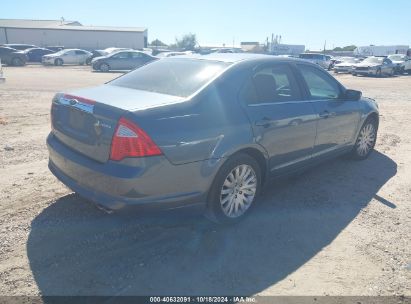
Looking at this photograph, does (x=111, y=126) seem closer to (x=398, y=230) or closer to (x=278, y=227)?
(x=278, y=227)

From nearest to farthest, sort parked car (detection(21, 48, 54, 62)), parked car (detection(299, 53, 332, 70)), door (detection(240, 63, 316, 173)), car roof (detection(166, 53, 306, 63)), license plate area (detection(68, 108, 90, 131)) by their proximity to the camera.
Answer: license plate area (detection(68, 108, 90, 131)) → door (detection(240, 63, 316, 173)) → car roof (detection(166, 53, 306, 63)) → parked car (detection(299, 53, 332, 70)) → parked car (detection(21, 48, 54, 62))

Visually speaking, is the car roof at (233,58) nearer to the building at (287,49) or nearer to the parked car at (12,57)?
the parked car at (12,57)

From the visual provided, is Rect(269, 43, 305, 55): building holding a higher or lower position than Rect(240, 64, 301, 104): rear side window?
higher

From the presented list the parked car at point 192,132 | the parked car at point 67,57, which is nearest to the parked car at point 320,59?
the parked car at point 67,57

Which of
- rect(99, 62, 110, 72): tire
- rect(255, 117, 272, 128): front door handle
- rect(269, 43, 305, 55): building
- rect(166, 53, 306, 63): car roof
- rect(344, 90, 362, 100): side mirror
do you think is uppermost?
rect(269, 43, 305, 55): building

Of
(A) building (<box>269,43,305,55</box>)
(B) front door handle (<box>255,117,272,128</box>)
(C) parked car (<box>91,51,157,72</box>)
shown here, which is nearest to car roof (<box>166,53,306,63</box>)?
(B) front door handle (<box>255,117,272,128</box>)

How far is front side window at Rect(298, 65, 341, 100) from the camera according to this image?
4730 mm

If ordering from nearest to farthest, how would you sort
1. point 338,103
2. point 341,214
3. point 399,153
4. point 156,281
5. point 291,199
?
point 156,281
point 341,214
point 291,199
point 338,103
point 399,153

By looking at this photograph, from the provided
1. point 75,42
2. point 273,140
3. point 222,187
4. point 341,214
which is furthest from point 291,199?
point 75,42

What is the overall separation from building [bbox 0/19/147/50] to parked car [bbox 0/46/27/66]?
29.5m

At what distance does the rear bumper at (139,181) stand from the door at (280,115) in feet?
2.89

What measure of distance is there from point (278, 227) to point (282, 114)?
1232 mm

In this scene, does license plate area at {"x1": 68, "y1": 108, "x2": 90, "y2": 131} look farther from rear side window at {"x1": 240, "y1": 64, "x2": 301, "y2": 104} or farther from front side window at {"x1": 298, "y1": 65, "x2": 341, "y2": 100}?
→ front side window at {"x1": 298, "y1": 65, "x2": 341, "y2": 100}

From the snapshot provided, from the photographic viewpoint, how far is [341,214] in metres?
4.27
